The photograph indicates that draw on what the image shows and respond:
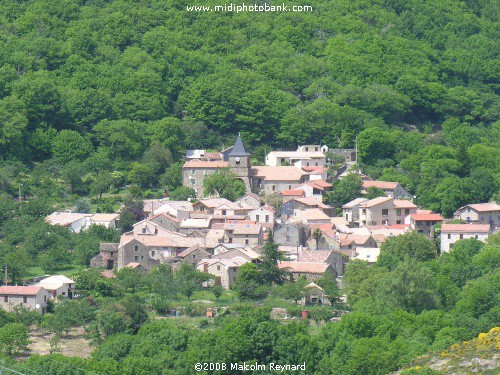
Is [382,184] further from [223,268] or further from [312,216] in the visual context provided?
[223,268]

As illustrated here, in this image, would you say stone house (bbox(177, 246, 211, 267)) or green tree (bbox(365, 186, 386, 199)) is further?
green tree (bbox(365, 186, 386, 199))

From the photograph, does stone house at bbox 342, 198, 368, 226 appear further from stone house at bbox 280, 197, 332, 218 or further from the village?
stone house at bbox 280, 197, 332, 218

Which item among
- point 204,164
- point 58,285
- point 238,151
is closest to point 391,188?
point 238,151

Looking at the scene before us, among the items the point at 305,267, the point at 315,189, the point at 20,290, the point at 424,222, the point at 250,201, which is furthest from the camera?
the point at 315,189

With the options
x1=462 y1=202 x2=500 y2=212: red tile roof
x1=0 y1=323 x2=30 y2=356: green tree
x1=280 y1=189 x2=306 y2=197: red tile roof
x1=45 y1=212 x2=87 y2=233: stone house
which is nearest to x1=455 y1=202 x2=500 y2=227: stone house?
x1=462 y1=202 x2=500 y2=212: red tile roof

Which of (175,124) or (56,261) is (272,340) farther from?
(175,124)

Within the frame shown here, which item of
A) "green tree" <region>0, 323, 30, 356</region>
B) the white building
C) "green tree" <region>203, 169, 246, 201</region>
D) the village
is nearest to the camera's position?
"green tree" <region>0, 323, 30, 356</region>

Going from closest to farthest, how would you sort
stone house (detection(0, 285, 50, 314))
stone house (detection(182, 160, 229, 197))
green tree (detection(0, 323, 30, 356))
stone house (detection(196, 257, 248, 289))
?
green tree (detection(0, 323, 30, 356)) < stone house (detection(0, 285, 50, 314)) < stone house (detection(196, 257, 248, 289)) < stone house (detection(182, 160, 229, 197))
